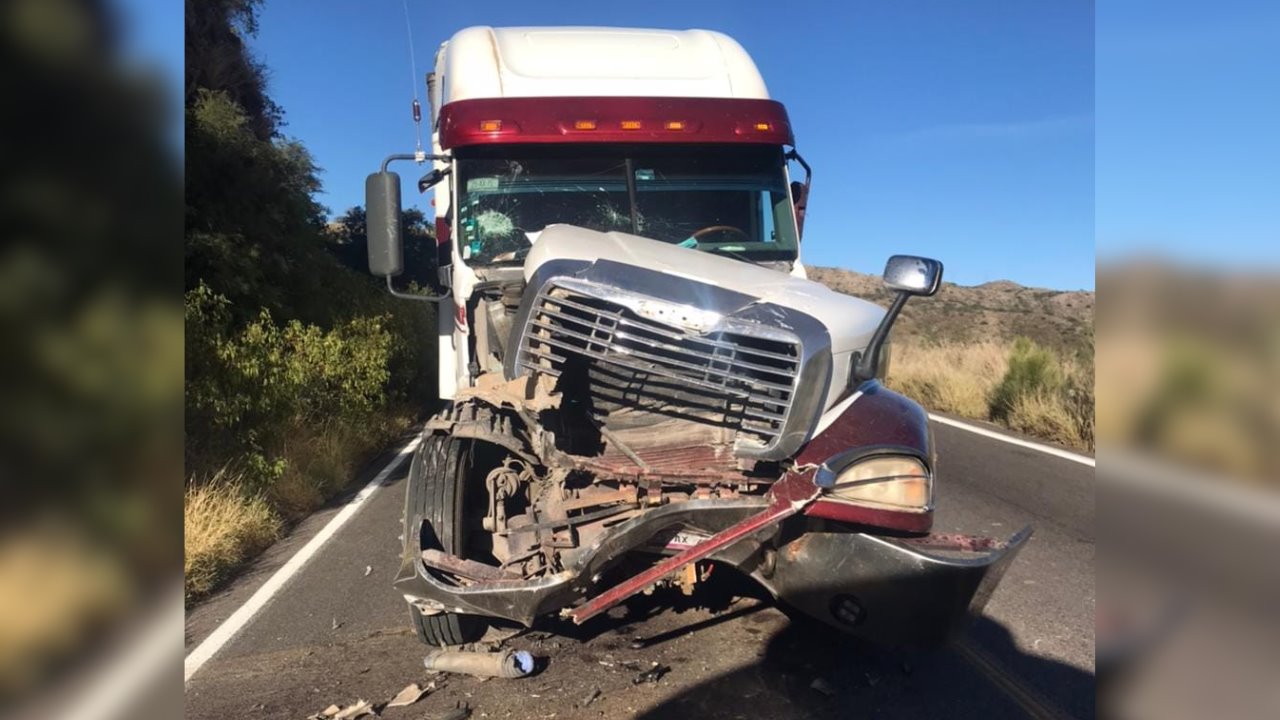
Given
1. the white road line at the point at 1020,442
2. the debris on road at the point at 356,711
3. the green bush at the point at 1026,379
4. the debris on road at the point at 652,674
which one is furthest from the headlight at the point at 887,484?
the green bush at the point at 1026,379

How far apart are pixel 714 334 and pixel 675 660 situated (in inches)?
65.2

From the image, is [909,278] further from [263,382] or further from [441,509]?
[263,382]

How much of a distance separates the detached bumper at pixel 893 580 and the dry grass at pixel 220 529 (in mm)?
3774

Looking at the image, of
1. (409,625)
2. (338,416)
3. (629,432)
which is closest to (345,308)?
(338,416)

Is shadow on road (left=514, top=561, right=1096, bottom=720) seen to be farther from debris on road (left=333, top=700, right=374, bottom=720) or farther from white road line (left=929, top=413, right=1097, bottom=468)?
white road line (left=929, top=413, right=1097, bottom=468)

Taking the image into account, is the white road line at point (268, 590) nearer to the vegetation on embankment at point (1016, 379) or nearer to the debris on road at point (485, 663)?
the debris on road at point (485, 663)

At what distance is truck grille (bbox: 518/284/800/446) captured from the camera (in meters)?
3.47

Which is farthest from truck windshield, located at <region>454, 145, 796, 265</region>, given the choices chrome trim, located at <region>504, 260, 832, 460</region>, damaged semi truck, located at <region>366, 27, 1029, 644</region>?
chrome trim, located at <region>504, 260, 832, 460</region>

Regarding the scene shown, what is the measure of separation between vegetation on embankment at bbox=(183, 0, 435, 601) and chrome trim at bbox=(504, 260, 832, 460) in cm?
142

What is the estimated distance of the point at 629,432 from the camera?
13.2 ft

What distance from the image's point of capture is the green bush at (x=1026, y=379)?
39.6 feet
